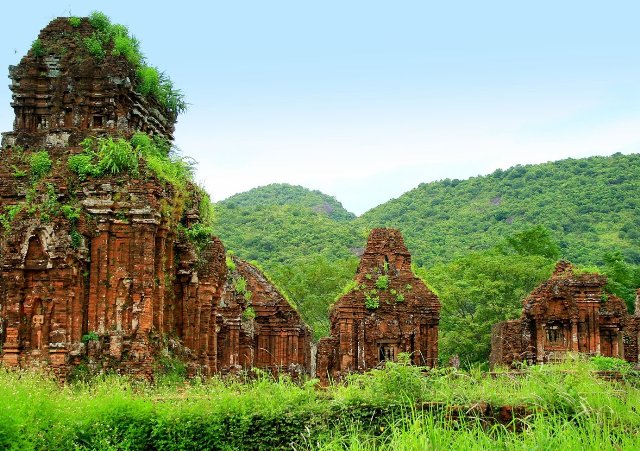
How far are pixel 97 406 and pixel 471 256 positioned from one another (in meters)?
32.5

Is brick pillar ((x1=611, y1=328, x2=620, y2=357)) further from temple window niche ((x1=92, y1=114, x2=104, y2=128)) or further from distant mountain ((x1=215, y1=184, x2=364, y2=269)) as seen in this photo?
distant mountain ((x1=215, y1=184, x2=364, y2=269))

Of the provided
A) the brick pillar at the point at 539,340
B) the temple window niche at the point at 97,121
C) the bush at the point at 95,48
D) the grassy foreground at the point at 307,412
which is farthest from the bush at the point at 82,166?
the brick pillar at the point at 539,340

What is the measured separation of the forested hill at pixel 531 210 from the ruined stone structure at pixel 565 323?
2222 centimetres

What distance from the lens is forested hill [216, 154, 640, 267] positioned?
182 ft

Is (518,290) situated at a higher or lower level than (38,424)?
higher

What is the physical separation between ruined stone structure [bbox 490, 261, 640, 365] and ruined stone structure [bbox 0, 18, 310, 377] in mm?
12067

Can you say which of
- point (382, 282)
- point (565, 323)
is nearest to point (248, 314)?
point (382, 282)

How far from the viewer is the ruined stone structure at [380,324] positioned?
25.5m

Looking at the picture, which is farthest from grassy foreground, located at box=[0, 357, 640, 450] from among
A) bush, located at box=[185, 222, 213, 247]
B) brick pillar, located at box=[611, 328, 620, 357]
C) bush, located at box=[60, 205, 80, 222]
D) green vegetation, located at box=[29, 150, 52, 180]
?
brick pillar, located at box=[611, 328, 620, 357]

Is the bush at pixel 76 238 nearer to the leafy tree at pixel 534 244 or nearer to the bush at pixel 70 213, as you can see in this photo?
the bush at pixel 70 213

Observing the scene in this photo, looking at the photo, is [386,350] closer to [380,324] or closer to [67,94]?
[380,324]

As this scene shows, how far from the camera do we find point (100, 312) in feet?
48.6

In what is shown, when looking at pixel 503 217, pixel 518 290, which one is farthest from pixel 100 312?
pixel 503 217

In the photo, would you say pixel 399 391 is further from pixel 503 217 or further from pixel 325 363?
pixel 503 217
